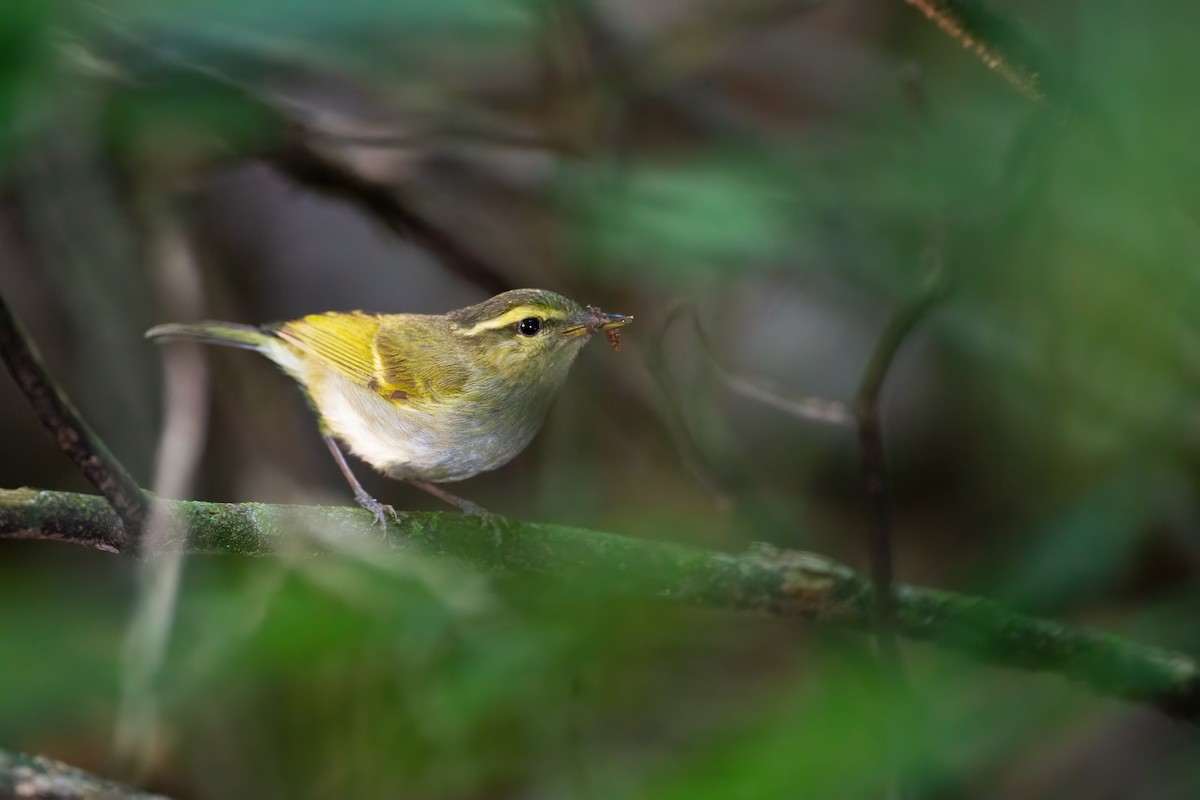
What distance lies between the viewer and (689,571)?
243cm

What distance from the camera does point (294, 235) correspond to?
386cm

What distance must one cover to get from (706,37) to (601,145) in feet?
3.52

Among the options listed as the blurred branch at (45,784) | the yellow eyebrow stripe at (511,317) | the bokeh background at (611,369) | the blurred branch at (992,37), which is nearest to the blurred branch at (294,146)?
the bokeh background at (611,369)

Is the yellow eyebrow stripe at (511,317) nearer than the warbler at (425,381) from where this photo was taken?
Yes

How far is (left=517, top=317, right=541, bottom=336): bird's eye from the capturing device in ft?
6.97

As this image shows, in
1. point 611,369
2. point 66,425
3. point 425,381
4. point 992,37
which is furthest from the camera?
point 611,369

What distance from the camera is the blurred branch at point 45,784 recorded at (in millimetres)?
1810

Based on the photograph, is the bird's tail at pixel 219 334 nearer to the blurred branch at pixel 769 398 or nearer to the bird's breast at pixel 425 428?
the bird's breast at pixel 425 428

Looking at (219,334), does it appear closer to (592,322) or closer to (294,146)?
(592,322)

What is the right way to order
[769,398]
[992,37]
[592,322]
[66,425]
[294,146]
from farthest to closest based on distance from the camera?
[294,146] → [769,398] → [992,37] → [592,322] → [66,425]

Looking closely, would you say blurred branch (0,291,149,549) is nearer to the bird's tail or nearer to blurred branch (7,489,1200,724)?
blurred branch (7,489,1200,724)

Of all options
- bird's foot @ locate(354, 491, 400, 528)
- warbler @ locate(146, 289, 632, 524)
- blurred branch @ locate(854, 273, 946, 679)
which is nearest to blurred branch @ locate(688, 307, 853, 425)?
blurred branch @ locate(854, 273, 946, 679)

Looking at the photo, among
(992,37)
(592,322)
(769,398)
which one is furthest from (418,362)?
(992,37)

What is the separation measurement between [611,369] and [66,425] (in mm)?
3096
